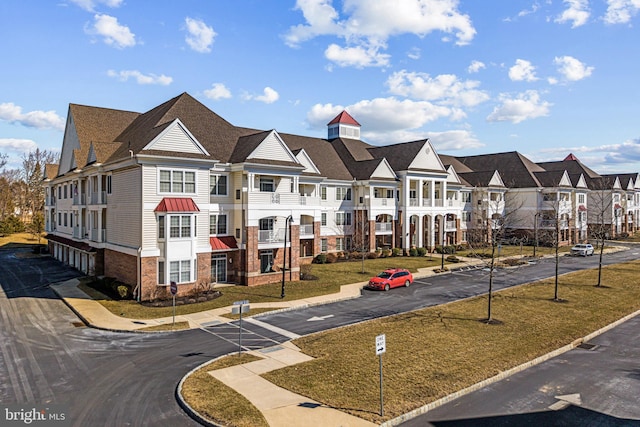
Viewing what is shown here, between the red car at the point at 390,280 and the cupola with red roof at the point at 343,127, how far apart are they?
2961cm

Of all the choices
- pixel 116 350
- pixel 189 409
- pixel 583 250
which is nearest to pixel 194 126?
pixel 116 350

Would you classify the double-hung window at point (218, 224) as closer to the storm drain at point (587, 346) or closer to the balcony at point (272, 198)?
the balcony at point (272, 198)

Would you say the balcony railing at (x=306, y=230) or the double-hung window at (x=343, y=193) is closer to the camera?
the balcony railing at (x=306, y=230)

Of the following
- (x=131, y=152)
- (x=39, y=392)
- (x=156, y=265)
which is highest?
(x=131, y=152)

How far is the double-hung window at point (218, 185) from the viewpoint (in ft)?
108

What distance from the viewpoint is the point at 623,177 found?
82562 millimetres

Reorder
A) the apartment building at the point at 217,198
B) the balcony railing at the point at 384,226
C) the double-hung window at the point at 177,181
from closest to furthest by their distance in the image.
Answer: the apartment building at the point at 217,198, the double-hung window at the point at 177,181, the balcony railing at the point at 384,226

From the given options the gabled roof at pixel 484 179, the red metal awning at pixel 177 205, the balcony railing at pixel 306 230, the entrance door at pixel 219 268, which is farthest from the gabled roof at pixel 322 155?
the gabled roof at pixel 484 179

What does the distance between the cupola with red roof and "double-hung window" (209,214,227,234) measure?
95.8 ft

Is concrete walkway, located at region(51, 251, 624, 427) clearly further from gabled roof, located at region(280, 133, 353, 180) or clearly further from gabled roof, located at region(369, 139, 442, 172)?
gabled roof, located at region(369, 139, 442, 172)

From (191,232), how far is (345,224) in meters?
23.7

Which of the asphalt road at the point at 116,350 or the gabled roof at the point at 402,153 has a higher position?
the gabled roof at the point at 402,153

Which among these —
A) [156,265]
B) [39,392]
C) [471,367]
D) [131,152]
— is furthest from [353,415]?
[131,152]

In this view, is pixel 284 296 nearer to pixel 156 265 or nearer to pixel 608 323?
pixel 156 265
